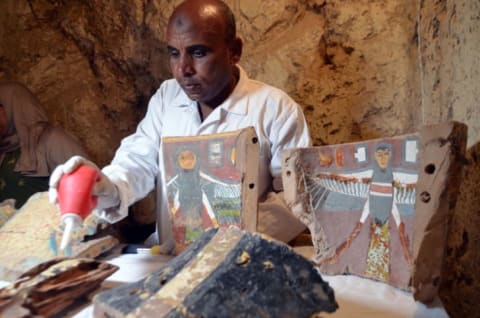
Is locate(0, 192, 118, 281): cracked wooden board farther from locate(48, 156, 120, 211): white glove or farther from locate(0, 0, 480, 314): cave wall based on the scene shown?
locate(0, 0, 480, 314): cave wall

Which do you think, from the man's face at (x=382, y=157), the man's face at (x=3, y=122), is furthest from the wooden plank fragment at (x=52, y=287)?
the man's face at (x=3, y=122)

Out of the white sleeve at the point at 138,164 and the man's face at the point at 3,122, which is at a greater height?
the man's face at the point at 3,122

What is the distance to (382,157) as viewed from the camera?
870 millimetres

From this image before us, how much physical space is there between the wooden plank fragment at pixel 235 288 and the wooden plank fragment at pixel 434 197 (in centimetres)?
20

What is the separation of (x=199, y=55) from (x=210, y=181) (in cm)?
31

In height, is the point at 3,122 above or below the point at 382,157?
above

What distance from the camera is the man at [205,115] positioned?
108 cm

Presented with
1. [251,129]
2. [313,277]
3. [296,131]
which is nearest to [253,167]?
[251,129]

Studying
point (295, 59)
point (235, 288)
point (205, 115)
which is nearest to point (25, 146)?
point (205, 115)

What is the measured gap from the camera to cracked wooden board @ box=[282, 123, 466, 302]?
0.76m

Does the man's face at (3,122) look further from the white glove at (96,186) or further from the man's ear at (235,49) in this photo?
the man's ear at (235,49)

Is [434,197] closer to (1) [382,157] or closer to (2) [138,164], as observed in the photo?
(1) [382,157]

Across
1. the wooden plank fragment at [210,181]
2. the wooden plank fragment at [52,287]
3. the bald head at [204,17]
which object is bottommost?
the wooden plank fragment at [52,287]

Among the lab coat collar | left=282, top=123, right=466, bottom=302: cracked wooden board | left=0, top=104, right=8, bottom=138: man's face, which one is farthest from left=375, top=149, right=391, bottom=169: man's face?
left=0, top=104, right=8, bottom=138: man's face
